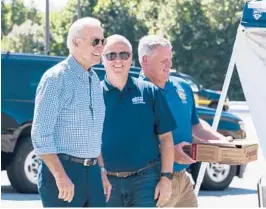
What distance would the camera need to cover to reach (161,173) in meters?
6.18

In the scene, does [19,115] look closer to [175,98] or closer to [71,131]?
[175,98]

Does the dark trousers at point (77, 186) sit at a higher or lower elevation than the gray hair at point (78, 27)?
lower

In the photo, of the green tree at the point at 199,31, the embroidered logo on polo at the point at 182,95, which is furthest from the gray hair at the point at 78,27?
the green tree at the point at 199,31

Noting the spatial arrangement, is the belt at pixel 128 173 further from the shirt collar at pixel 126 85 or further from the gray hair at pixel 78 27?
the gray hair at pixel 78 27

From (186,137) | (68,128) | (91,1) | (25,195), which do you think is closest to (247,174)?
(25,195)

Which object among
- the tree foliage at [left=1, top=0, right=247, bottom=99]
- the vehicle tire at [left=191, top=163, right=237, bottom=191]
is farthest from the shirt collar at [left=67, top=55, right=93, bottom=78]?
the tree foliage at [left=1, top=0, right=247, bottom=99]

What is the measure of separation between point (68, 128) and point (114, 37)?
1010 mm

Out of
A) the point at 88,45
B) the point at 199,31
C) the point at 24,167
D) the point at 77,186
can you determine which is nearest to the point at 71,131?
the point at 77,186

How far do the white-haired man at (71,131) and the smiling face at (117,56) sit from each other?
0.44 m

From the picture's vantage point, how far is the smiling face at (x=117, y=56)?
6.20 m

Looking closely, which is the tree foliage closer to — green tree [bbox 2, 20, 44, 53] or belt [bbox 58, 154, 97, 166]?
green tree [bbox 2, 20, 44, 53]

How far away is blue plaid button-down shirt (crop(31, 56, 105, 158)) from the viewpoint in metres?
5.48

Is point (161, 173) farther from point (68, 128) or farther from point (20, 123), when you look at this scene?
point (20, 123)

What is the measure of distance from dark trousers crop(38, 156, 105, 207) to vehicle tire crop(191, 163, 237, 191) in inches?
306
